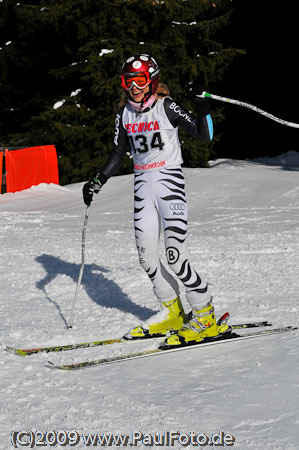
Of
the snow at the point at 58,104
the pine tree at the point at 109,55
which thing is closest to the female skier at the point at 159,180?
the pine tree at the point at 109,55

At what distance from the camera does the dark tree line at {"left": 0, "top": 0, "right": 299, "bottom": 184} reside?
72.3 ft

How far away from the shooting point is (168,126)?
17.6ft

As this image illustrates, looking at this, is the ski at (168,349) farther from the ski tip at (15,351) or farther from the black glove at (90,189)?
the black glove at (90,189)

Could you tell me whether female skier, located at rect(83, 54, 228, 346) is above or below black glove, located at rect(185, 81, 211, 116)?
below

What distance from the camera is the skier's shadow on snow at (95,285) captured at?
680cm

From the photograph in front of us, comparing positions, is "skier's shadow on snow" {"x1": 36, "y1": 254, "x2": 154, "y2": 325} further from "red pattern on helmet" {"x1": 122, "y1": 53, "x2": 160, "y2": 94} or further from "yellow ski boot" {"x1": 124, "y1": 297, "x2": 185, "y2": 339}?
"red pattern on helmet" {"x1": 122, "y1": 53, "x2": 160, "y2": 94}

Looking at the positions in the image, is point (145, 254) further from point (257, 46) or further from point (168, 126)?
point (257, 46)

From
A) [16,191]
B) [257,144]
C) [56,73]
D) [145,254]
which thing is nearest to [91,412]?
[145,254]

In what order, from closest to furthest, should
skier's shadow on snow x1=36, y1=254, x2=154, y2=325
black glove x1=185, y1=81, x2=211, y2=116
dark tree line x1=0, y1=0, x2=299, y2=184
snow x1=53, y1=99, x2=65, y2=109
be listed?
1. black glove x1=185, y1=81, x2=211, y2=116
2. skier's shadow on snow x1=36, y1=254, x2=154, y2=325
3. dark tree line x1=0, y1=0, x2=299, y2=184
4. snow x1=53, y1=99, x2=65, y2=109

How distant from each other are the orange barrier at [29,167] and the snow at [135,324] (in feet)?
12.5

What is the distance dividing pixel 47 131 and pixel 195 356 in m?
21.4

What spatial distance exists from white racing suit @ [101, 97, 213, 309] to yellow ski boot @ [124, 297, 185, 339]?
24cm

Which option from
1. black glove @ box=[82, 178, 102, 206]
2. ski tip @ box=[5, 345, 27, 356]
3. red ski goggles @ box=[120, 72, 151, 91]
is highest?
red ski goggles @ box=[120, 72, 151, 91]

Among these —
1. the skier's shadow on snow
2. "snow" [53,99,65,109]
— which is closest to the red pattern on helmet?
the skier's shadow on snow
